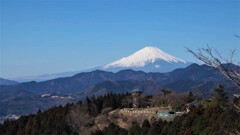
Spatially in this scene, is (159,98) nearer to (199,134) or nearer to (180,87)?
(199,134)

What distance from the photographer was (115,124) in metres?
38.4

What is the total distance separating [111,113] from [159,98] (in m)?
6.15

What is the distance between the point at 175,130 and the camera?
28.3m

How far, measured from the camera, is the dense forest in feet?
87.5

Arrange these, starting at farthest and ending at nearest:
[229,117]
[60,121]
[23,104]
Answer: [23,104], [60,121], [229,117]

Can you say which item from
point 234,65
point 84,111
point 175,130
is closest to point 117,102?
point 84,111

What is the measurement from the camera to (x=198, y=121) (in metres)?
27.0

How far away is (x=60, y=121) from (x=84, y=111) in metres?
2.80

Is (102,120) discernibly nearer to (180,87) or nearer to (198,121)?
(198,121)

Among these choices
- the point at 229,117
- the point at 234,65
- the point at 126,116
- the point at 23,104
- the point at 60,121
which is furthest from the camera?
the point at 23,104

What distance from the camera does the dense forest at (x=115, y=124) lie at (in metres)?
26.7

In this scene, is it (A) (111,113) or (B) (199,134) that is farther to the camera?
(A) (111,113)

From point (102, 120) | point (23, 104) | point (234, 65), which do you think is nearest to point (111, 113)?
point (102, 120)

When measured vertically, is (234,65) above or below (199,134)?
above
